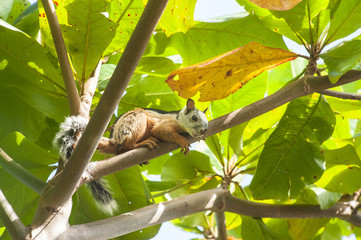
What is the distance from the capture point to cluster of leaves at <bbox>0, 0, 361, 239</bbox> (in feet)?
6.20

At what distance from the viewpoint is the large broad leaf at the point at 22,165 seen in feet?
6.28

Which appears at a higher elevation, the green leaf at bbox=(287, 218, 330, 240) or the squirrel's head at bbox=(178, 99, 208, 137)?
the squirrel's head at bbox=(178, 99, 208, 137)

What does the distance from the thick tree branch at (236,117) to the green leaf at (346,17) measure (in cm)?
27

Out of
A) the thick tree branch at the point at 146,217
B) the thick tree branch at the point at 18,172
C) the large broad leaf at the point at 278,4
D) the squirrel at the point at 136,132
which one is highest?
the large broad leaf at the point at 278,4

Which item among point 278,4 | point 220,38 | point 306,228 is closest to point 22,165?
point 220,38

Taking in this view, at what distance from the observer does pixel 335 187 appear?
230cm

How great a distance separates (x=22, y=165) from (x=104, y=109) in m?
0.86

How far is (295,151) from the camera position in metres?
2.21

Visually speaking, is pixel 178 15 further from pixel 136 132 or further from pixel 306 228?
pixel 306 228

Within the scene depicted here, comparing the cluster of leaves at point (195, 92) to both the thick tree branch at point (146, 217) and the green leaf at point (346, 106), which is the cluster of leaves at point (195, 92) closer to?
the green leaf at point (346, 106)

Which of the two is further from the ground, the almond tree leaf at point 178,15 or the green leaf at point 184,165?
the almond tree leaf at point 178,15

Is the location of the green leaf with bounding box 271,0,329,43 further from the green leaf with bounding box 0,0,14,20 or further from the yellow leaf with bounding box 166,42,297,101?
the green leaf with bounding box 0,0,14,20

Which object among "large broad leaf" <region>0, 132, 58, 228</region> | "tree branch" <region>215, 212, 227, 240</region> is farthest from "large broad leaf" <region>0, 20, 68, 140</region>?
"tree branch" <region>215, 212, 227, 240</region>

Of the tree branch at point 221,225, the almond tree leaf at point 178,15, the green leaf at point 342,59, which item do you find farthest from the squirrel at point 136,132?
the green leaf at point 342,59
